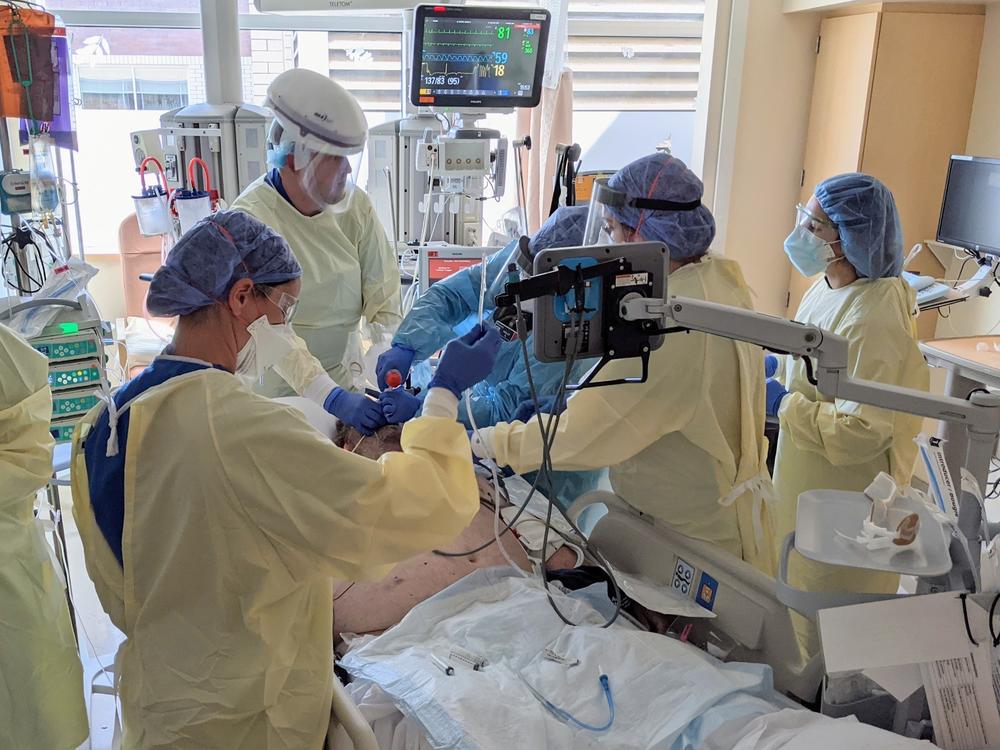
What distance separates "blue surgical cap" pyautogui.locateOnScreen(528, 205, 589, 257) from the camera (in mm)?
1927

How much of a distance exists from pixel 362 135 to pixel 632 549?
124cm

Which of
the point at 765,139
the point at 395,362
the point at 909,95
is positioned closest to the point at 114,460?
the point at 395,362

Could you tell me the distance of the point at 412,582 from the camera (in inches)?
67.7

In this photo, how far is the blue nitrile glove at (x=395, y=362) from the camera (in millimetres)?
2348

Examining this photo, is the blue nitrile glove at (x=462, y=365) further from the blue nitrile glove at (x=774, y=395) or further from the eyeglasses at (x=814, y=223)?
the blue nitrile glove at (x=774, y=395)

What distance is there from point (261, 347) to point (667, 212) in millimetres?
823

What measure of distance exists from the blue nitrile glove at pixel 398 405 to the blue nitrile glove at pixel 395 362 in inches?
9.9

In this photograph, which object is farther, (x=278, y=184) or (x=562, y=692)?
(x=278, y=184)

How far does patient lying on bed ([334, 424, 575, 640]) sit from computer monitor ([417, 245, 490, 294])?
47.8 inches

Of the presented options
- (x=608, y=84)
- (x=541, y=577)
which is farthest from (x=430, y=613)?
(x=608, y=84)

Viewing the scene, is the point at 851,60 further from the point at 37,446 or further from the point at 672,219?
the point at 37,446

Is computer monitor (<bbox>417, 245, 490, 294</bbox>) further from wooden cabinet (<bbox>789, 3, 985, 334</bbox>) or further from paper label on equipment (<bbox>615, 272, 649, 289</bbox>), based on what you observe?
wooden cabinet (<bbox>789, 3, 985, 334</bbox>)

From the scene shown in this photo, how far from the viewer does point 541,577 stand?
5.63ft

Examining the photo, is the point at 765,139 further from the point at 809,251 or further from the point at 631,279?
the point at 631,279
